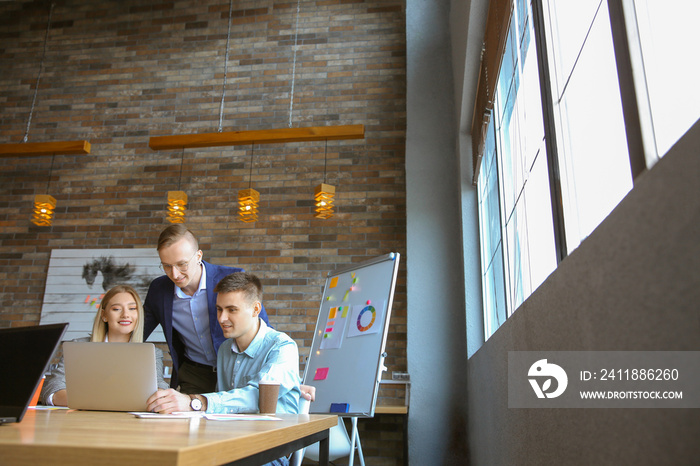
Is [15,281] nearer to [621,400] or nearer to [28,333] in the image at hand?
[28,333]

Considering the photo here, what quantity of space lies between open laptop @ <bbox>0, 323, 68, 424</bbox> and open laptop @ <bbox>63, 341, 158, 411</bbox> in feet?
1.02

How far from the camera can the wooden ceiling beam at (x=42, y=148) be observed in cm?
486

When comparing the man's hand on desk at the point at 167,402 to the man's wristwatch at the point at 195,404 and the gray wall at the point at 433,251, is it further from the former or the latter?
the gray wall at the point at 433,251

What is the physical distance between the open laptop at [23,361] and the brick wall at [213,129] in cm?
343

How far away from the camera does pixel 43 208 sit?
4723 mm

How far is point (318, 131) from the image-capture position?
446 cm

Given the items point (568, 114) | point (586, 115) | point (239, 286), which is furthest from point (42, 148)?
point (586, 115)

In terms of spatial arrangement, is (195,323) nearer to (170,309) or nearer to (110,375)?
(170,309)

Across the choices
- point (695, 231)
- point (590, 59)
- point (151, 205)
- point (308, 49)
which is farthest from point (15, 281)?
point (695, 231)

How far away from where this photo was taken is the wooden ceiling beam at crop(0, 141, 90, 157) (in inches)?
191

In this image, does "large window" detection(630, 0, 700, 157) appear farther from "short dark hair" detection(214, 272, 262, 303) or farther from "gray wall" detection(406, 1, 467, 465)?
"gray wall" detection(406, 1, 467, 465)

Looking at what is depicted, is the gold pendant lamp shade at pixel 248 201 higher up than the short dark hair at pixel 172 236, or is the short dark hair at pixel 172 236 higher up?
the gold pendant lamp shade at pixel 248 201

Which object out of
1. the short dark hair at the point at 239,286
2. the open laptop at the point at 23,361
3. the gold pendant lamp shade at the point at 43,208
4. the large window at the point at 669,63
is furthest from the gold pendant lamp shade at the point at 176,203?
the large window at the point at 669,63

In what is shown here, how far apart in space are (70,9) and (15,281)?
9.62 feet
